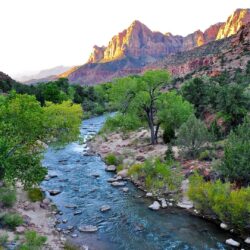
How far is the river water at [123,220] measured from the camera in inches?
759

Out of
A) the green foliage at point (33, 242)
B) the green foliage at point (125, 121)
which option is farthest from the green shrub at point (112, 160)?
the green foliage at point (33, 242)

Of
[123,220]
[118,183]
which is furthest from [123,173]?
[123,220]

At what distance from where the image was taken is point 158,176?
91.9 ft

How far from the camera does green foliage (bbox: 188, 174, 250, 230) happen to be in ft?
63.8

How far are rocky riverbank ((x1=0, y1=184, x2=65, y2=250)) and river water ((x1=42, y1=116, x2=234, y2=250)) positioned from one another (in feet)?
2.85

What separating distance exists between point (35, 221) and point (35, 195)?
4.40m

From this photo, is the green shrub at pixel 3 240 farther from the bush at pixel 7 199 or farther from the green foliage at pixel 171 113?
the green foliage at pixel 171 113

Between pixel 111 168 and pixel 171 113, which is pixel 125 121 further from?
pixel 111 168

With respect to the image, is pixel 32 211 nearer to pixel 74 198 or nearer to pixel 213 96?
pixel 74 198

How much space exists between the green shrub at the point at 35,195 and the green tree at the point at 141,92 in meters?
15.9

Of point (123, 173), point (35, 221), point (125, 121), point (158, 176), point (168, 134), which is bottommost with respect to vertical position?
point (123, 173)

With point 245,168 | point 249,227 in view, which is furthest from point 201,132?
point 249,227

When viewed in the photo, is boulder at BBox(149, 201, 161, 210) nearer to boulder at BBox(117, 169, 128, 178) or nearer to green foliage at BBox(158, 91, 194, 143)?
boulder at BBox(117, 169, 128, 178)

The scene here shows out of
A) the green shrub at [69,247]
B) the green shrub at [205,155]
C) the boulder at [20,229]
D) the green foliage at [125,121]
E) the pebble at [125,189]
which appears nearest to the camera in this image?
the green shrub at [69,247]
